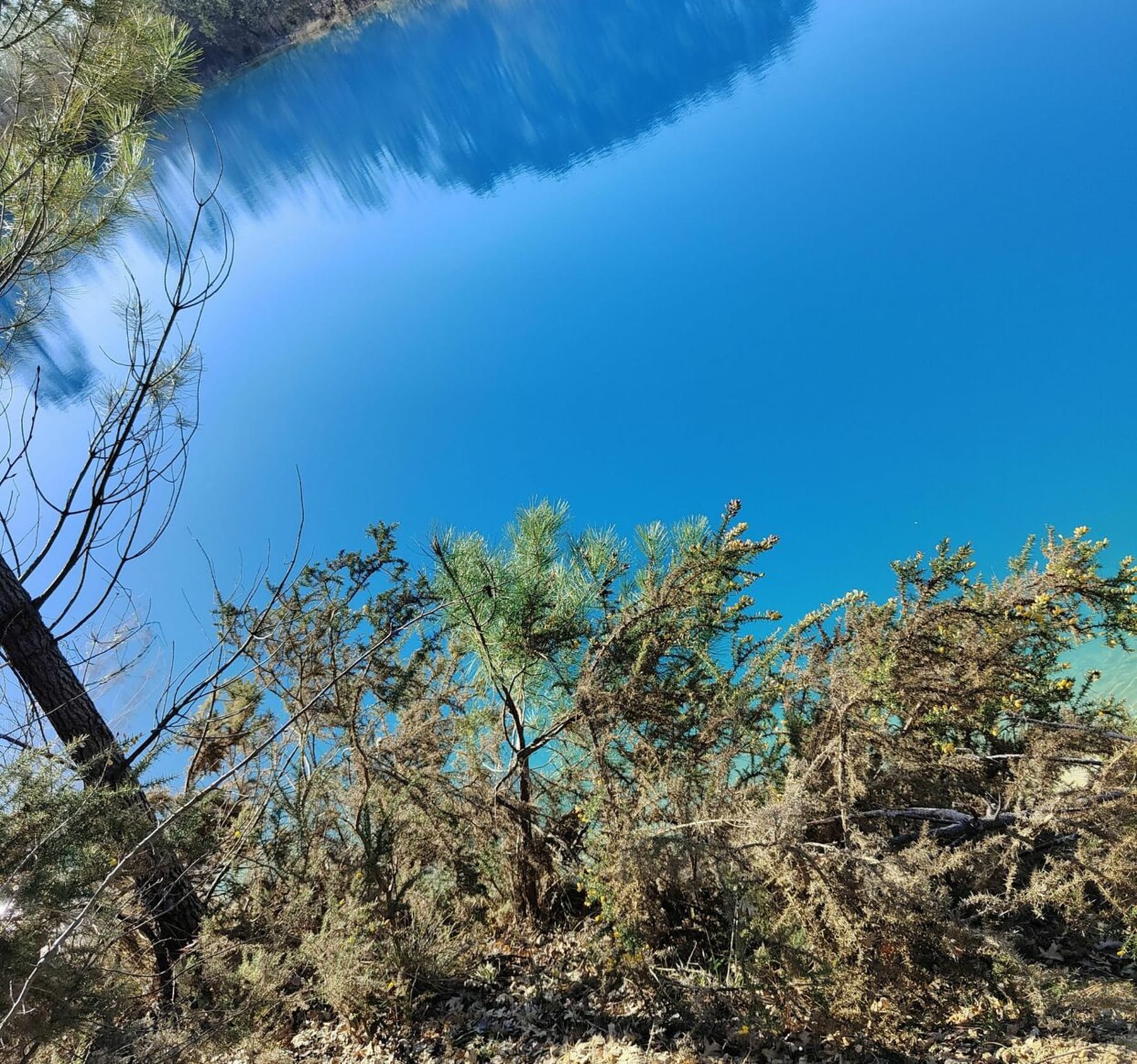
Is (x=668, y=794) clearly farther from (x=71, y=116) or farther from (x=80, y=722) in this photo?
(x=71, y=116)

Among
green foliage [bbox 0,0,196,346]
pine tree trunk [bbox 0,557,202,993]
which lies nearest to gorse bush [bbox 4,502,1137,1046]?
pine tree trunk [bbox 0,557,202,993]

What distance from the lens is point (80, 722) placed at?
283 cm

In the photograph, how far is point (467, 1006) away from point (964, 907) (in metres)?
2.00

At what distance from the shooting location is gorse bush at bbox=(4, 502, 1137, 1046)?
2338mm

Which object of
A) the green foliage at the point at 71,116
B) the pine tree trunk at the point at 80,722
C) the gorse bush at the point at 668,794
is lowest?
the gorse bush at the point at 668,794

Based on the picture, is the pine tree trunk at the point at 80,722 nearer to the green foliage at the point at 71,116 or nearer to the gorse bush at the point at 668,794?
the gorse bush at the point at 668,794

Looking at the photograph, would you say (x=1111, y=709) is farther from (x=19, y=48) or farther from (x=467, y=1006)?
(x=19, y=48)

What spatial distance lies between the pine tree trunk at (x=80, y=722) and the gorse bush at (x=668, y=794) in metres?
0.15

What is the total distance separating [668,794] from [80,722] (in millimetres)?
2386

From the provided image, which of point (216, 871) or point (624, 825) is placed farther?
point (216, 871)

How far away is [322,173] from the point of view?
75.4ft

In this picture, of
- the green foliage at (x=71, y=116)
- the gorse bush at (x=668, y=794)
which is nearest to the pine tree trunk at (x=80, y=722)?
the gorse bush at (x=668, y=794)

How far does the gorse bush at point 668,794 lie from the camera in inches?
92.0

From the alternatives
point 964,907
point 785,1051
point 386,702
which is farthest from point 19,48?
point 964,907
